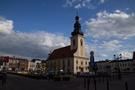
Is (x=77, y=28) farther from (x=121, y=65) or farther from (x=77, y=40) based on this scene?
(x=121, y=65)

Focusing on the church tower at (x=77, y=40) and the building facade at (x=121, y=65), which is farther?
the building facade at (x=121, y=65)

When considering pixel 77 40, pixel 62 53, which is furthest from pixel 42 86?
pixel 62 53

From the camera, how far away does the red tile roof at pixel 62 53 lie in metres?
99.7

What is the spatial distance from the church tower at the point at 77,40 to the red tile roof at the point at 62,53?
2.25 m

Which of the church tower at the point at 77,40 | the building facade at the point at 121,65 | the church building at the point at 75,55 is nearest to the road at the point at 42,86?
the church building at the point at 75,55

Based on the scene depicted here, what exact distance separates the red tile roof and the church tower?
88.6 inches

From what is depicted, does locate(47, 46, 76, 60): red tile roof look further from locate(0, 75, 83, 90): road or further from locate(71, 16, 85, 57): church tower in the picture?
locate(0, 75, 83, 90): road

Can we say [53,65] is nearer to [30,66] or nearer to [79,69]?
[79,69]

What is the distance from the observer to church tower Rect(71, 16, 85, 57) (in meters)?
96.2

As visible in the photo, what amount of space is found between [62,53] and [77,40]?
1363 centimetres

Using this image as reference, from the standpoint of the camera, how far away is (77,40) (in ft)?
315

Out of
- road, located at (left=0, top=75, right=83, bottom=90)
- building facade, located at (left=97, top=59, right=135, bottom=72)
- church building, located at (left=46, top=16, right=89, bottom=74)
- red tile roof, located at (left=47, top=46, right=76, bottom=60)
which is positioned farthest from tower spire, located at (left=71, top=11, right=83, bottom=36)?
road, located at (left=0, top=75, right=83, bottom=90)

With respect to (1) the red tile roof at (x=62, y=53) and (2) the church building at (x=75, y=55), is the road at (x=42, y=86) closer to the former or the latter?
(2) the church building at (x=75, y=55)

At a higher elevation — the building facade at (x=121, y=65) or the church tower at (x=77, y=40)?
the church tower at (x=77, y=40)
